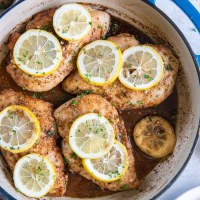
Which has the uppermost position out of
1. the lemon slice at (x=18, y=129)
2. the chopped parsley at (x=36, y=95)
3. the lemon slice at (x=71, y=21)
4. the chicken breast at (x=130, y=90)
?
the lemon slice at (x=71, y=21)

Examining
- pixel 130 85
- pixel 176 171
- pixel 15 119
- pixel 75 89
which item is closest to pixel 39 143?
A: pixel 15 119

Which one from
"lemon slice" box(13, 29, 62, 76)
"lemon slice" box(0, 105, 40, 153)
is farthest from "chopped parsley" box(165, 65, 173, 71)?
"lemon slice" box(0, 105, 40, 153)

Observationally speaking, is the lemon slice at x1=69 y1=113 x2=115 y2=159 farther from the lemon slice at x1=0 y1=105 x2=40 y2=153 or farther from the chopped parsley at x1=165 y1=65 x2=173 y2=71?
the chopped parsley at x1=165 y1=65 x2=173 y2=71

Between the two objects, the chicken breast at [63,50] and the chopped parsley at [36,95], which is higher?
the chicken breast at [63,50]

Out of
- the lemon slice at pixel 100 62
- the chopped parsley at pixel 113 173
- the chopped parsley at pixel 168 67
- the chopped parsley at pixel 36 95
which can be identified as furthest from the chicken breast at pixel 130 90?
the chopped parsley at pixel 113 173

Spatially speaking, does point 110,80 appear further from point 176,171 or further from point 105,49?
point 176,171

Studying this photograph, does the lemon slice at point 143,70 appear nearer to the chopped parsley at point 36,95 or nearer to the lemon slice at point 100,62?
the lemon slice at point 100,62

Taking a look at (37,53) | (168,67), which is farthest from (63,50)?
(168,67)
